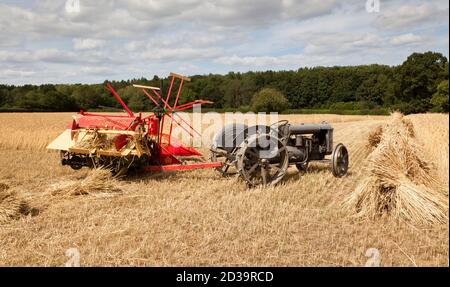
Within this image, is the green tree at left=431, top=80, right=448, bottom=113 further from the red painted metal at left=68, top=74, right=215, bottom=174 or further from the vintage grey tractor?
the red painted metal at left=68, top=74, right=215, bottom=174

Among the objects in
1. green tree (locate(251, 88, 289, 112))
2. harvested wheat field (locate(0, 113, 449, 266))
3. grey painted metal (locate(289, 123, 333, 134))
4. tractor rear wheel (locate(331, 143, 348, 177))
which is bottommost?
harvested wheat field (locate(0, 113, 449, 266))

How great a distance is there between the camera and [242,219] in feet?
17.5

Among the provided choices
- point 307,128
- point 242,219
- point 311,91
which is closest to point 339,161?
point 307,128

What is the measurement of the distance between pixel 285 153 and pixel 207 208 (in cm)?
249

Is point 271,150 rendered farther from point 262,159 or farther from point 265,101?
point 265,101

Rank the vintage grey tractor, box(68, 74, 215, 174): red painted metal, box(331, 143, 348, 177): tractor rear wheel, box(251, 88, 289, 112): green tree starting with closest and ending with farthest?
the vintage grey tractor, box(68, 74, 215, 174): red painted metal, box(331, 143, 348, 177): tractor rear wheel, box(251, 88, 289, 112): green tree

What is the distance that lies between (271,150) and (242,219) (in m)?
2.56

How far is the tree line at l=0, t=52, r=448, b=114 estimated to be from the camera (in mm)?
29516

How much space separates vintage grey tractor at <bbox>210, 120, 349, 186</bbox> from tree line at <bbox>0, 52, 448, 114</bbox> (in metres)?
18.2

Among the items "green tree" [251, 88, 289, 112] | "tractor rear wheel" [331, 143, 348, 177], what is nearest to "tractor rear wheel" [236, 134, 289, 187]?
"tractor rear wheel" [331, 143, 348, 177]

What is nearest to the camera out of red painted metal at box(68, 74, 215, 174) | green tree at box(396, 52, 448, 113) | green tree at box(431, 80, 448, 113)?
red painted metal at box(68, 74, 215, 174)

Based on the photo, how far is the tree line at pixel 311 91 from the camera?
29.5 meters

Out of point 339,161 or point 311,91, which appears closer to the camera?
point 339,161

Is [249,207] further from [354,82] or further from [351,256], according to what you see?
[354,82]
